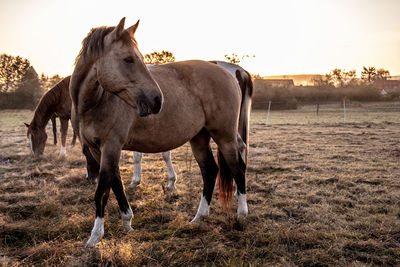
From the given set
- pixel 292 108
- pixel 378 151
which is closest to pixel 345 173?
pixel 378 151

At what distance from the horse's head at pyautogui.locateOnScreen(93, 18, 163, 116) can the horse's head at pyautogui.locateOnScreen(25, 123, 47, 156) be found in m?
5.31

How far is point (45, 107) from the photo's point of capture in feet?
21.4

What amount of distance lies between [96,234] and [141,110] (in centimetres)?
137

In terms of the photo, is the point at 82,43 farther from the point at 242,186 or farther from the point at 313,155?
the point at 313,155

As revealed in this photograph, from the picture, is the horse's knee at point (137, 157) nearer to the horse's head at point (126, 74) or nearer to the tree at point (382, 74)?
the horse's head at point (126, 74)

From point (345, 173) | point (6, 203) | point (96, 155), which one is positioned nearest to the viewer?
point (96, 155)

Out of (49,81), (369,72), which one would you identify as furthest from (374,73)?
(49,81)

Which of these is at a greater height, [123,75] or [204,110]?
[123,75]

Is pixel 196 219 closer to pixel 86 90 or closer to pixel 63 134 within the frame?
pixel 86 90

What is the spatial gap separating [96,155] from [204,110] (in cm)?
130

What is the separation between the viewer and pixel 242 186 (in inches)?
137

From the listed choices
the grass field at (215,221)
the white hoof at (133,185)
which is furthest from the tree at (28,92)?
the white hoof at (133,185)

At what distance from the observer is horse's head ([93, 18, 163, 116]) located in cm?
231

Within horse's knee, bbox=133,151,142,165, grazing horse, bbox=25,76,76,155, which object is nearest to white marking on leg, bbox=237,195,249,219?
horse's knee, bbox=133,151,142,165
